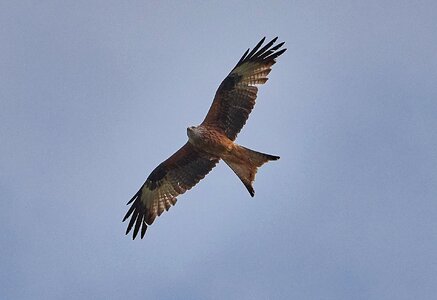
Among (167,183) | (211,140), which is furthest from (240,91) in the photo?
(167,183)

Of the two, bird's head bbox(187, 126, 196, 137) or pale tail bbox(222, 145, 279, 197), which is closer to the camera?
pale tail bbox(222, 145, 279, 197)

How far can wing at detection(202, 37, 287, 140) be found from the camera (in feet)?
46.2

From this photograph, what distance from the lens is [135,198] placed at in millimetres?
15203

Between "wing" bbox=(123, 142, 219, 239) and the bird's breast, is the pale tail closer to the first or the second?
the bird's breast

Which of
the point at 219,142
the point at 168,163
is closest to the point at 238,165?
the point at 219,142

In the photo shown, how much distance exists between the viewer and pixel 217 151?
1398 cm

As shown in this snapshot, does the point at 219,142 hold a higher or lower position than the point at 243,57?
lower

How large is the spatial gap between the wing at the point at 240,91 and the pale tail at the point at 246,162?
35 centimetres

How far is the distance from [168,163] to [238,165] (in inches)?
56.7

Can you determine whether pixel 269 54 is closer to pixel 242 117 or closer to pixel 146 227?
pixel 242 117

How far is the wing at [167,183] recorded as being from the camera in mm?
14414

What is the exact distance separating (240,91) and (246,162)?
1311 mm

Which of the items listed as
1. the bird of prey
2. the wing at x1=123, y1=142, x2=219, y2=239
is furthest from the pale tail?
the wing at x1=123, y1=142, x2=219, y2=239

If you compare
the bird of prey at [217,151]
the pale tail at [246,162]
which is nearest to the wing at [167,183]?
the bird of prey at [217,151]
